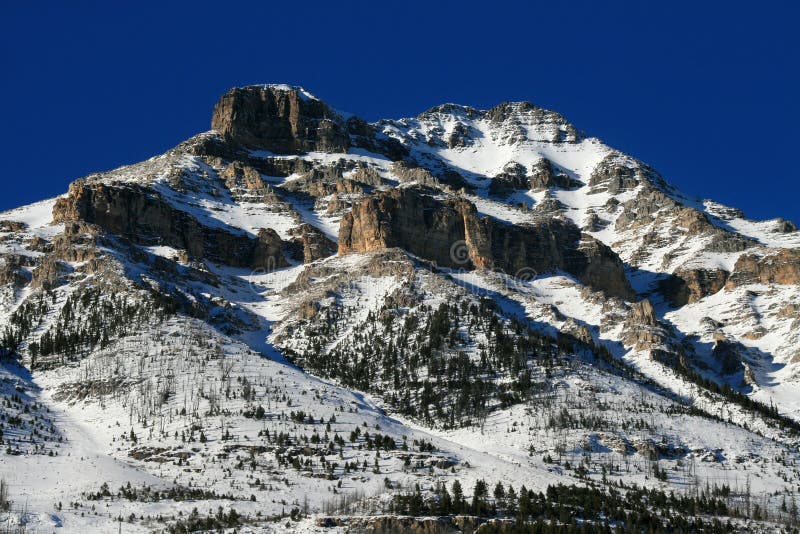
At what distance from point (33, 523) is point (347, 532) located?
42814 millimetres

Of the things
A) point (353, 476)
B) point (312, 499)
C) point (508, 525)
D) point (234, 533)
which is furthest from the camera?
point (353, 476)

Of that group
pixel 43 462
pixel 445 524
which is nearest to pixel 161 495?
pixel 43 462

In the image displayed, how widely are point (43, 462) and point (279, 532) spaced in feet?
172

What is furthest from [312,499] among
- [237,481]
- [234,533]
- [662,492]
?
[662,492]

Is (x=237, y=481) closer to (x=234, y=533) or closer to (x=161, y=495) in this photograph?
(x=161, y=495)

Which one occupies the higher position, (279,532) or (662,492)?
(662,492)

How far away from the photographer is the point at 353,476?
18938 cm

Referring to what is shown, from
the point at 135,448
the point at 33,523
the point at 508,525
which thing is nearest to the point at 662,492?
the point at 508,525

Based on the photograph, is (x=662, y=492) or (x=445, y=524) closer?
(x=445, y=524)

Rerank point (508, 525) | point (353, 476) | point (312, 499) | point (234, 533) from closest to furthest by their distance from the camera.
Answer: point (234, 533)
point (508, 525)
point (312, 499)
point (353, 476)

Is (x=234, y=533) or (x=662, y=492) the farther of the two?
(x=662, y=492)

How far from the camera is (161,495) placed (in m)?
172

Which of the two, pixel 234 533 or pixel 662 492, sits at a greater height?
pixel 662 492

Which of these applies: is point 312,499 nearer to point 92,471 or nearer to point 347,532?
point 347,532
